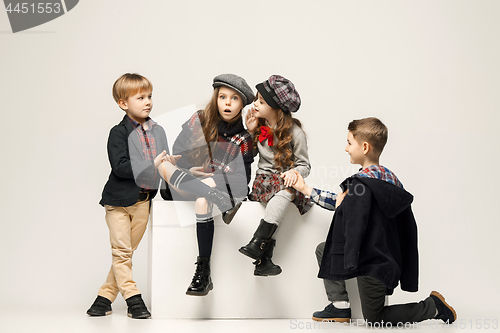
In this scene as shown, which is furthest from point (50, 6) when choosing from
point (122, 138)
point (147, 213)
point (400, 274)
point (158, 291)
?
point (400, 274)

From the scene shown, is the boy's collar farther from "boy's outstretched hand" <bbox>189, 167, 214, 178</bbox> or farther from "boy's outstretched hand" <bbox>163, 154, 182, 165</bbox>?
"boy's outstretched hand" <bbox>189, 167, 214, 178</bbox>

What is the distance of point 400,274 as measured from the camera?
282 centimetres

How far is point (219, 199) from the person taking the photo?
2.97 m

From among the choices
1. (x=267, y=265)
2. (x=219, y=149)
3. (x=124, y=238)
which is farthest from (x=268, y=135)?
(x=124, y=238)

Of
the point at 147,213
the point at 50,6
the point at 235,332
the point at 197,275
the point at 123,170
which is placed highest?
the point at 50,6

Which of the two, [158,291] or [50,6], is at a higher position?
[50,6]

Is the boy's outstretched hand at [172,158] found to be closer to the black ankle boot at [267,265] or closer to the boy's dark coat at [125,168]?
the boy's dark coat at [125,168]

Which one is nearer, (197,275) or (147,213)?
(197,275)

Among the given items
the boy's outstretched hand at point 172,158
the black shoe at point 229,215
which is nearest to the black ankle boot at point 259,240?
the black shoe at point 229,215

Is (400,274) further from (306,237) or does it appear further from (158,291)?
(158,291)

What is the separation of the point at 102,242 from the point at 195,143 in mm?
1380

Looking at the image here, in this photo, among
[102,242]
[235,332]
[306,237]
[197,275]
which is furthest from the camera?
[102,242]

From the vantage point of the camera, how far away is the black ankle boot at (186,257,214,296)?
2.87m

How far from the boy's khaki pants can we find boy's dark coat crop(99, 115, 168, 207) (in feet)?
0.25
